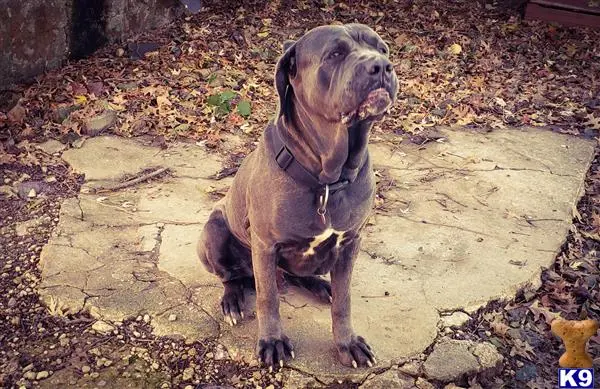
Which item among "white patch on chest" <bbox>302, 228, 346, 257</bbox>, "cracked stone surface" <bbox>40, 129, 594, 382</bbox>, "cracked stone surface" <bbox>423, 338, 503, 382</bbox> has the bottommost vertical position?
"cracked stone surface" <bbox>40, 129, 594, 382</bbox>

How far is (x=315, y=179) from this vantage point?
2701 mm

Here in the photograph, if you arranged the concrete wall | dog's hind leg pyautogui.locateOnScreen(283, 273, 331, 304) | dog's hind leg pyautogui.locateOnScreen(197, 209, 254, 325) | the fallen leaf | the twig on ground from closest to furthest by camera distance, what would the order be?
dog's hind leg pyautogui.locateOnScreen(197, 209, 254, 325)
dog's hind leg pyautogui.locateOnScreen(283, 273, 331, 304)
the twig on ground
the concrete wall
the fallen leaf

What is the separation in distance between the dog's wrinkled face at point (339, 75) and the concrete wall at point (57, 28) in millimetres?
4296

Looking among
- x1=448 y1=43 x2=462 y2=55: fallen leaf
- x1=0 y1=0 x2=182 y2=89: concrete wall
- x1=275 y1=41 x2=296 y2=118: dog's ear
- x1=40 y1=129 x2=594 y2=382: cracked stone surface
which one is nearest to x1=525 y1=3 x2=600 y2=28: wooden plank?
x1=448 y1=43 x2=462 y2=55: fallen leaf

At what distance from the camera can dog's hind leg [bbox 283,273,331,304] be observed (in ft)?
11.6

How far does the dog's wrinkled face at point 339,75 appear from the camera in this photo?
91.3 inches

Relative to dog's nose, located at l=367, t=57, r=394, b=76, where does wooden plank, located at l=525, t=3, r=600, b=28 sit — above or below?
below

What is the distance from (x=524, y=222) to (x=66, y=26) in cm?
476

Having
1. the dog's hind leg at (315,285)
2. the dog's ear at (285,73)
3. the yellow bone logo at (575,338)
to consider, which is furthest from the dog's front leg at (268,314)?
the yellow bone logo at (575,338)

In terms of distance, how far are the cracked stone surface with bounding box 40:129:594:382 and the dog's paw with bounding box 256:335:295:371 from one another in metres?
0.07

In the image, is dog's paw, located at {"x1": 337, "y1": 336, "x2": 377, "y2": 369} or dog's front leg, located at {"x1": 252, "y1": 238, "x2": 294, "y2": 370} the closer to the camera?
dog's front leg, located at {"x1": 252, "y1": 238, "x2": 294, "y2": 370}

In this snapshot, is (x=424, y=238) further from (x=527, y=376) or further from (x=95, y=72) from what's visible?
(x=95, y=72)

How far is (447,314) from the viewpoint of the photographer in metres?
3.49

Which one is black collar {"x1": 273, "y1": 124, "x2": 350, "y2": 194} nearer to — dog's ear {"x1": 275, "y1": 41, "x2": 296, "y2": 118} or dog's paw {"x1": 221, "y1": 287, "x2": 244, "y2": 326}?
dog's ear {"x1": 275, "y1": 41, "x2": 296, "y2": 118}
